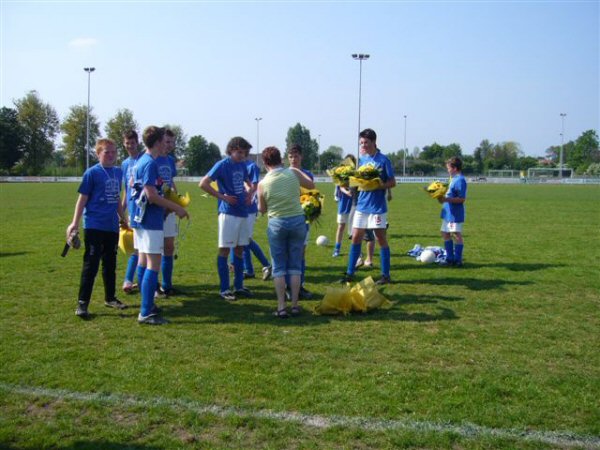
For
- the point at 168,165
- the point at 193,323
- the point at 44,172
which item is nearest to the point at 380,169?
the point at 168,165

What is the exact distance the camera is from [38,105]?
82812 mm

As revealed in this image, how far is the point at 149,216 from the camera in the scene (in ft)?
19.9

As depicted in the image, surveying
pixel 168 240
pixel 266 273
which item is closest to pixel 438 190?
pixel 266 273

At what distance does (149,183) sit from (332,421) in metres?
3.45

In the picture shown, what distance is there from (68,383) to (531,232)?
44.1 ft

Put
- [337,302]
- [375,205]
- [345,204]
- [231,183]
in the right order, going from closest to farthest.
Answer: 1. [337,302]
2. [231,183]
3. [375,205]
4. [345,204]

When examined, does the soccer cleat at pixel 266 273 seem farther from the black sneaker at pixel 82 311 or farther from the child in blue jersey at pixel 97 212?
the black sneaker at pixel 82 311

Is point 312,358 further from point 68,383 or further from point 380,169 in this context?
point 380,169

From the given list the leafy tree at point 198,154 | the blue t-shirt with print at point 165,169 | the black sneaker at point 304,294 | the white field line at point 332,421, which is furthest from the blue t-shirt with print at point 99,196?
the leafy tree at point 198,154

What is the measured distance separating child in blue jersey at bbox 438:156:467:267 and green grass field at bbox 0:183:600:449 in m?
1.17

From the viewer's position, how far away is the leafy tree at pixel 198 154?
3647 inches

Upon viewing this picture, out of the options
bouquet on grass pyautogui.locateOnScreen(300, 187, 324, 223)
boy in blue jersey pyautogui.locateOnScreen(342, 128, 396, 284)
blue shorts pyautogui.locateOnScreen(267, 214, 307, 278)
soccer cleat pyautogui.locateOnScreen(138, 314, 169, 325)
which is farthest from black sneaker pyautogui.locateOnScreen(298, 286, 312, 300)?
soccer cleat pyautogui.locateOnScreen(138, 314, 169, 325)

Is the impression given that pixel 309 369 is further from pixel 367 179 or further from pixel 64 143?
pixel 64 143

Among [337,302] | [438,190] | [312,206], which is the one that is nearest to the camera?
[337,302]
